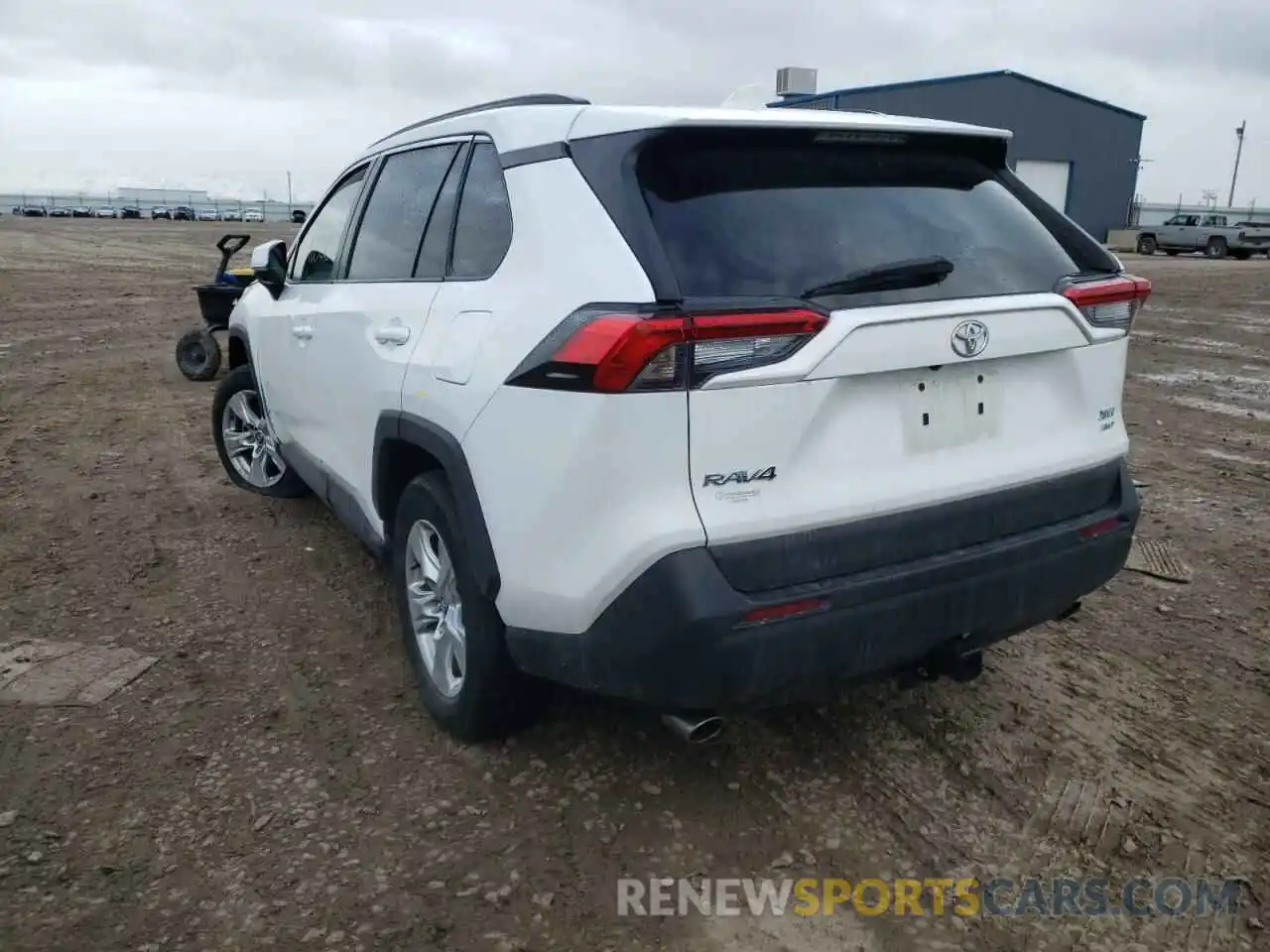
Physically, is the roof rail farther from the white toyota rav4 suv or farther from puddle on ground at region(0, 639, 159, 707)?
puddle on ground at region(0, 639, 159, 707)

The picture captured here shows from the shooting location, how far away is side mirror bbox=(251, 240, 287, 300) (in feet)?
15.5

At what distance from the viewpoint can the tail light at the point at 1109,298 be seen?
2855 mm

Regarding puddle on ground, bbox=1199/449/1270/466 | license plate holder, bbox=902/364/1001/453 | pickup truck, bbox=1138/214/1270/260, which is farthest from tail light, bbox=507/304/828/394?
pickup truck, bbox=1138/214/1270/260

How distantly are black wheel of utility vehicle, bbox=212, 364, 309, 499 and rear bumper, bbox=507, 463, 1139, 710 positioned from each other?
3.34m

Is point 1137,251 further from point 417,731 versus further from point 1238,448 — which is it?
point 417,731

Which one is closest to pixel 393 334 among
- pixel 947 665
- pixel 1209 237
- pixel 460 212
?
pixel 460 212

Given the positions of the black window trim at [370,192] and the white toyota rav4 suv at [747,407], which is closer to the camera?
the white toyota rav4 suv at [747,407]

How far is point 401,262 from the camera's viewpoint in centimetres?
355

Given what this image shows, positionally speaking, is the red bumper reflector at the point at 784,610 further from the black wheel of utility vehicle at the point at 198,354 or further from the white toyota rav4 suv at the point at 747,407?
the black wheel of utility vehicle at the point at 198,354

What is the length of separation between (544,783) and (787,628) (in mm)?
1066

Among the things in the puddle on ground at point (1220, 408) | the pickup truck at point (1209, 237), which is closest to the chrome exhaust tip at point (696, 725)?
the puddle on ground at point (1220, 408)

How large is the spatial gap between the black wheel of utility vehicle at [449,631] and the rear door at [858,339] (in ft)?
2.89

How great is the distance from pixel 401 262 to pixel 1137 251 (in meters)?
39.0

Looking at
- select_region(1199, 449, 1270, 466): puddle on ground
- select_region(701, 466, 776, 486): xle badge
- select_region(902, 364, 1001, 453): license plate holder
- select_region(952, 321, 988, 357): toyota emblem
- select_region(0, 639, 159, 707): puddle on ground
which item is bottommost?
select_region(0, 639, 159, 707): puddle on ground
